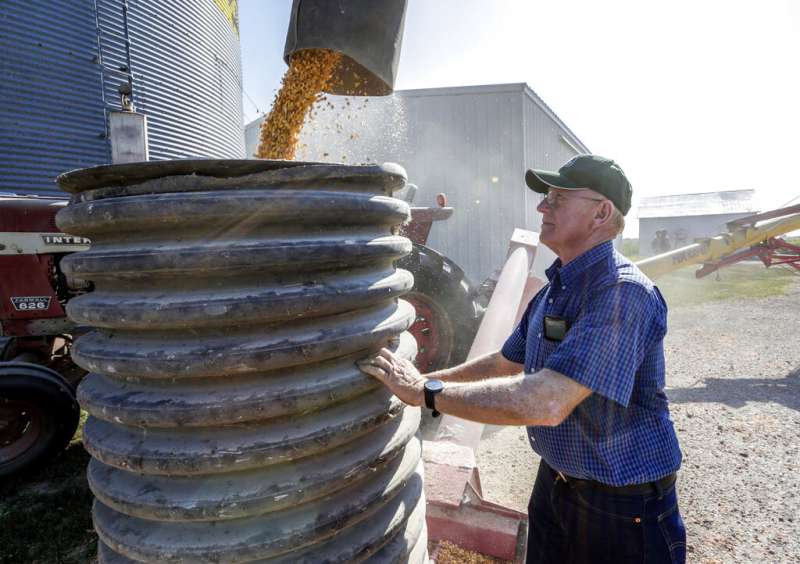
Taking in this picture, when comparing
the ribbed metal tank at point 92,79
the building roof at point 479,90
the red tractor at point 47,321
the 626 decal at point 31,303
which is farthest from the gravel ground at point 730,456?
the ribbed metal tank at point 92,79

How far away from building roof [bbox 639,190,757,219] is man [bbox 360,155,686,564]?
42.4m

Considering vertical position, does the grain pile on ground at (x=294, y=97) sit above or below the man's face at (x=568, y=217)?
above

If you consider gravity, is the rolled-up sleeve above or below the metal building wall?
below

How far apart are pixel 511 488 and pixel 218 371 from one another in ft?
10.4

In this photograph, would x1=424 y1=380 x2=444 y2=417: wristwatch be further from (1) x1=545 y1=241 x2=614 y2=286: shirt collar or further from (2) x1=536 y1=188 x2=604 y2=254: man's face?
(2) x1=536 y1=188 x2=604 y2=254: man's face

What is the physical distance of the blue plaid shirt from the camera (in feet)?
5.01

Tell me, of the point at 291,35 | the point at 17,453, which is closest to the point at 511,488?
the point at 291,35

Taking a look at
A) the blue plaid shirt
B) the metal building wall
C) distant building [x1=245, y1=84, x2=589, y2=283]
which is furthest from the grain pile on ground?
the metal building wall

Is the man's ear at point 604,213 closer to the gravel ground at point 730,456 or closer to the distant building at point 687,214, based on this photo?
the gravel ground at point 730,456

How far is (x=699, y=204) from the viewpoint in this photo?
131ft

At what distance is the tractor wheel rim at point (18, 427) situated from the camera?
3781 mm

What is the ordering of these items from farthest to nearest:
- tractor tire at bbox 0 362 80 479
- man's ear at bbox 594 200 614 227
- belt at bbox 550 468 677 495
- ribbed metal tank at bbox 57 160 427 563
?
tractor tire at bbox 0 362 80 479, man's ear at bbox 594 200 614 227, belt at bbox 550 468 677 495, ribbed metal tank at bbox 57 160 427 563

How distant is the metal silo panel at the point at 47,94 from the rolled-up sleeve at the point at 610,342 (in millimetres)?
8823

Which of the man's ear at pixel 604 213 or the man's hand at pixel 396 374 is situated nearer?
the man's hand at pixel 396 374
